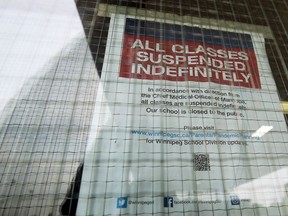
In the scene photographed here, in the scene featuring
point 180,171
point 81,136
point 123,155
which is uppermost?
point 81,136

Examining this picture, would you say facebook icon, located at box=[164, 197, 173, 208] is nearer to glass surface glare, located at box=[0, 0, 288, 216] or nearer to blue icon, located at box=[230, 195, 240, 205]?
glass surface glare, located at box=[0, 0, 288, 216]

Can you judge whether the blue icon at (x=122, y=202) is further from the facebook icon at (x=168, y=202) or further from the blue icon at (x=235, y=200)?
the blue icon at (x=235, y=200)

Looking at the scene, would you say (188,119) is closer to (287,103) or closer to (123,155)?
(123,155)

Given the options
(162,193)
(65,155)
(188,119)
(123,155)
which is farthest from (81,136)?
(188,119)

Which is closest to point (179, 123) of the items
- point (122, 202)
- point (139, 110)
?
point (139, 110)

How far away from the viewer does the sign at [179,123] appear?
5.08ft

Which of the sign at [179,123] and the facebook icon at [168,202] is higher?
the sign at [179,123]

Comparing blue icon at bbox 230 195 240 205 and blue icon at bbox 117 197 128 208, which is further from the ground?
blue icon at bbox 230 195 240 205

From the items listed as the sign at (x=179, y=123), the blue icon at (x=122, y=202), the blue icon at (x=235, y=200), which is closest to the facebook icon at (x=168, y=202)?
the sign at (x=179, y=123)

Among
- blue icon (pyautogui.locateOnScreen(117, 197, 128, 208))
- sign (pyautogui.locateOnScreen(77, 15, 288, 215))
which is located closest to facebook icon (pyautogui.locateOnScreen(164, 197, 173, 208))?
sign (pyautogui.locateOnScreen(77, 15, 288, 215))

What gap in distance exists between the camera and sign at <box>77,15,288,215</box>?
5.08 feet

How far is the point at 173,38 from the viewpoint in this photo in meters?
2.29

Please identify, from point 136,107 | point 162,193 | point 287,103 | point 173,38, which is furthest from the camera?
point 173,38

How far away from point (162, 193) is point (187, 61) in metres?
1.29
